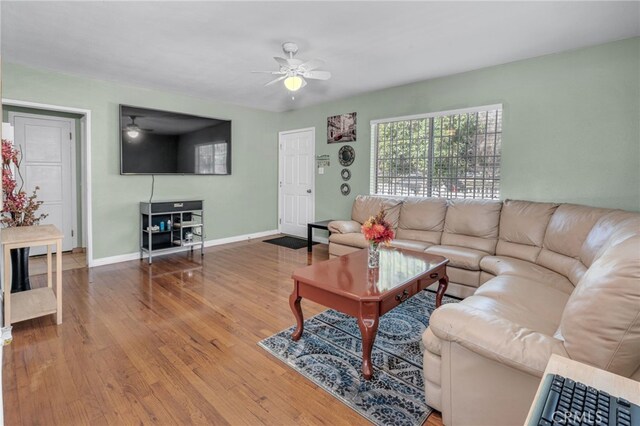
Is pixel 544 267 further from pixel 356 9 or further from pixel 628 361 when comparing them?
pixel 356 9

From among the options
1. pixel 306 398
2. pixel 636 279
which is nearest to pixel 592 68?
pixel 636 279

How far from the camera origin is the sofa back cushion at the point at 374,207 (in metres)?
4.45

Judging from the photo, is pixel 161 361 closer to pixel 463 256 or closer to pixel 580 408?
pixel 580 408

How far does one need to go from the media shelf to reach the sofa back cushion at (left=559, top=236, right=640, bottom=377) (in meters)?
4.59

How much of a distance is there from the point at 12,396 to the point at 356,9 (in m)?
3.31

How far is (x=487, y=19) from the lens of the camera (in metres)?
2.70

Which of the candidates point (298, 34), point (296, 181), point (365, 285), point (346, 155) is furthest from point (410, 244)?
point (296, 181)

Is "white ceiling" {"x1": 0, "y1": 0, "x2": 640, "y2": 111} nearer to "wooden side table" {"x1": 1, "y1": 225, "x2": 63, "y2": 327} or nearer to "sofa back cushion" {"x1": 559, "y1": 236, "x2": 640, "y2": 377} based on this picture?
"wooden side table" {"x1": 1, "y1": 225, "x2": 63, "y2": 327}

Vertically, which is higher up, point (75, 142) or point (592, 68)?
point (592, 68)

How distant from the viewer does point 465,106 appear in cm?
411

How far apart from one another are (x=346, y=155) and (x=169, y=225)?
9.56ft

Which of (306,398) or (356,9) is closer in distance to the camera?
(306,398)

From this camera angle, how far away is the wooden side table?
2.49 metres

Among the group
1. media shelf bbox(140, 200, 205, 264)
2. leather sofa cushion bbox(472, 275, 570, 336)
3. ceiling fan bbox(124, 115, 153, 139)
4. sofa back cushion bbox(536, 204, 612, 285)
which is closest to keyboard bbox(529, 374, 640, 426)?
leather sofa cushion bbox(472, 275, 570, 336)
